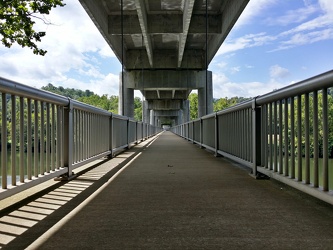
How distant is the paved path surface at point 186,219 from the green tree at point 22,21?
8102mm

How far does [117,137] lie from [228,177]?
5417 millimetres

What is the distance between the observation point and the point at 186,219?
9.73ft

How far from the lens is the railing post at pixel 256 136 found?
510cm

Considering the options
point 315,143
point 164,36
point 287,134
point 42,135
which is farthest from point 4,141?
point 164,36

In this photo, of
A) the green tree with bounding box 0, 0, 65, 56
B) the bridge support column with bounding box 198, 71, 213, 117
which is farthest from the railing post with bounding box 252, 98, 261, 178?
the bridge support column with bounding box 198, 71, 213, 117

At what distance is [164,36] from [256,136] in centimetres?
1988

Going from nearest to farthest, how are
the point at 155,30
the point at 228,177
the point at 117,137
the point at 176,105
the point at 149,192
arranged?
the point at 149,192 < the point at 228,177 < the point at 117,137 < the point at 155,30 < the point at 176,105

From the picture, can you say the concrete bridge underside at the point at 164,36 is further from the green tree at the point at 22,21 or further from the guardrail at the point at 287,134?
the guardrail at the point at 287,134

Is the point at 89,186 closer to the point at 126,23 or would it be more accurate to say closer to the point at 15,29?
the point at 15,29

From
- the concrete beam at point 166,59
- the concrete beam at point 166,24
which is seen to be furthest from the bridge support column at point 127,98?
the concrete beam at point 166,24

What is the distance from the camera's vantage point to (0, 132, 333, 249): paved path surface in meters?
2.41

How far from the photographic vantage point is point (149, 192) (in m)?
4.14

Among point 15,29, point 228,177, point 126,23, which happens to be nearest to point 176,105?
point 126,23

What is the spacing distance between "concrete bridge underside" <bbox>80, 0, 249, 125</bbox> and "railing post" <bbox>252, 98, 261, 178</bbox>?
10.7 m
